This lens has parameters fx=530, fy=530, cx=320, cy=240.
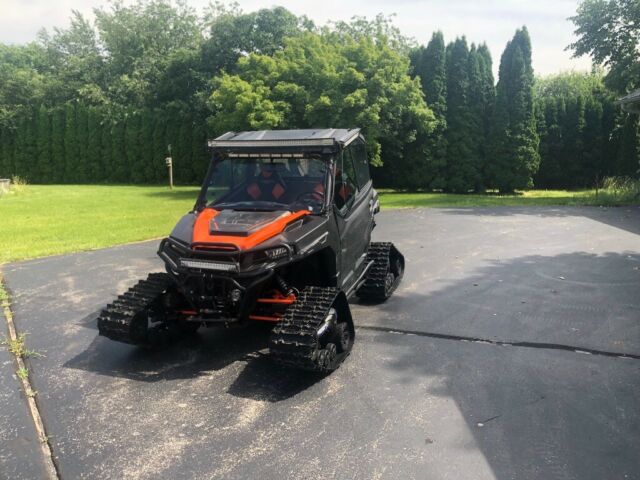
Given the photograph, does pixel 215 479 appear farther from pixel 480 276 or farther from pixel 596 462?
pixel 480 276

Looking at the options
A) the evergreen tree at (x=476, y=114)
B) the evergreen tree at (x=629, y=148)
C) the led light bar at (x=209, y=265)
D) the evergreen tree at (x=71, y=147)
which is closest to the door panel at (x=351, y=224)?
the led light bar at (x=209, y=265)

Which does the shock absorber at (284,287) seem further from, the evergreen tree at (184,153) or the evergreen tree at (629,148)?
the evergreen tree at (184,153)

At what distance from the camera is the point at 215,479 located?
3.05 metres

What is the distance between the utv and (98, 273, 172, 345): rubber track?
11 mm

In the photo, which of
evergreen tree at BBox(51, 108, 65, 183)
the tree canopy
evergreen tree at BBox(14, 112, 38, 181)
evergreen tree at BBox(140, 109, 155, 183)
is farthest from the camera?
evergreen tree at BBox(14, 112, 38, 181)

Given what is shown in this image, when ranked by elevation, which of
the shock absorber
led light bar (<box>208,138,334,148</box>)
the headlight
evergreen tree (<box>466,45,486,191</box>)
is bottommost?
the shock absorber

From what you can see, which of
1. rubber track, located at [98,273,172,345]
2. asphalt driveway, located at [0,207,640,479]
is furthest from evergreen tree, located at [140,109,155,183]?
rubber track, located at [98,273,172,345]

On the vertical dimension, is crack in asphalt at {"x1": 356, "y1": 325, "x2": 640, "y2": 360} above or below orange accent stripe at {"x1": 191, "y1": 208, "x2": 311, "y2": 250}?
below

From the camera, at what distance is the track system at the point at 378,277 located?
6422mm

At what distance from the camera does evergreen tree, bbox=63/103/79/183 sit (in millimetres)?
34500

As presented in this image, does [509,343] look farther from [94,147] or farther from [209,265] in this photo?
[94,147]

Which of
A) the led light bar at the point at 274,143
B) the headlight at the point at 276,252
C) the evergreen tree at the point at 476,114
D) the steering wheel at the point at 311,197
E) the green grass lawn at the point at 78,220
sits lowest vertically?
the green grass lawn at the point at 78,220

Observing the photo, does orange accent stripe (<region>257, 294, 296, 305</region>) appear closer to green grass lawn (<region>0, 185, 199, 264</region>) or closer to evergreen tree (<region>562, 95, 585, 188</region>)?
green grass lawn (<region>0, 185, 199, 264</region>)

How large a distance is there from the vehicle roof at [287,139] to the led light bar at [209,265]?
1471 mm
